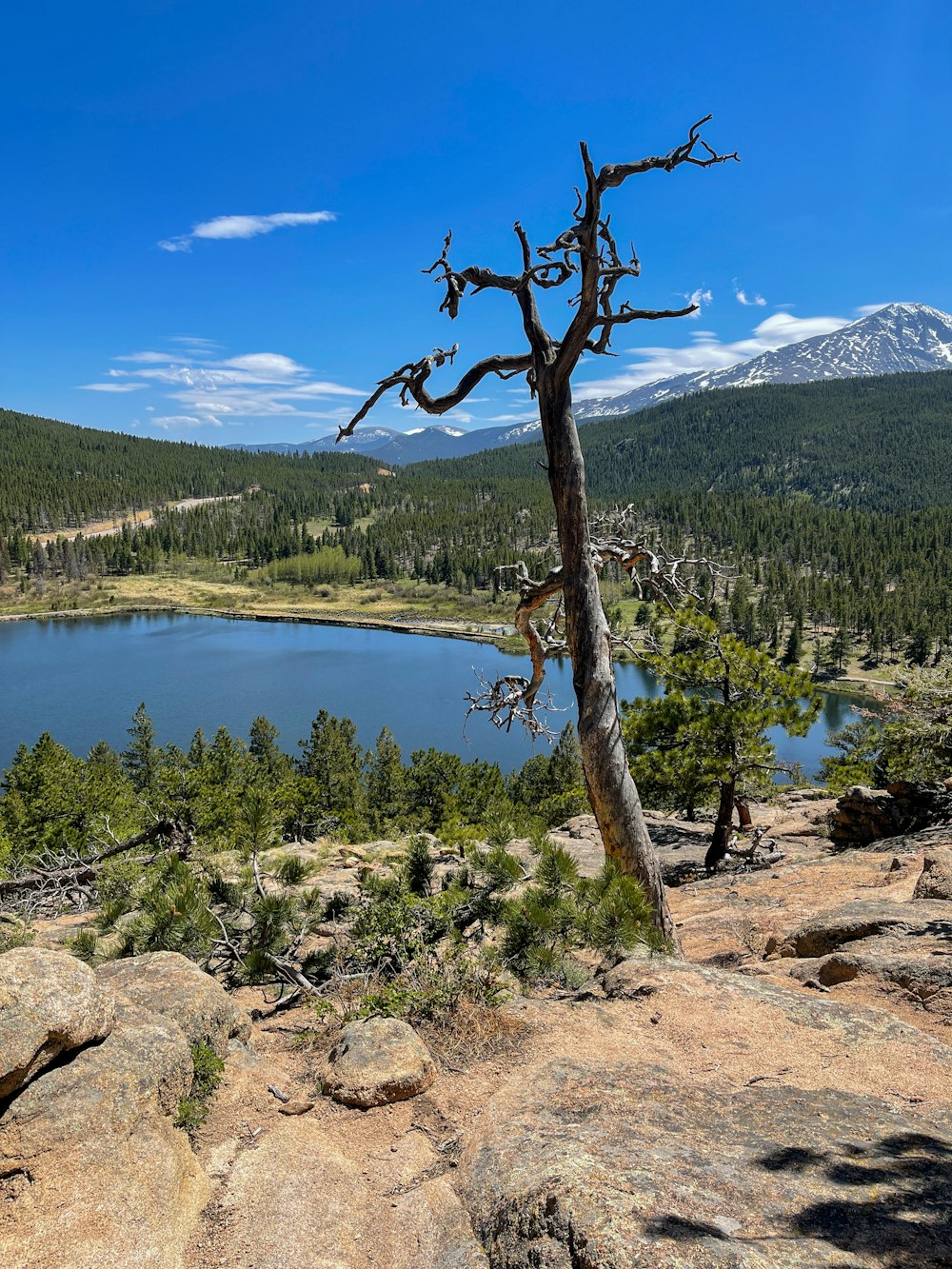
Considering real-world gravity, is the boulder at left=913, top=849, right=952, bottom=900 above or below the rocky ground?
below

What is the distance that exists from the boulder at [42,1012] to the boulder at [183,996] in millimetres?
681

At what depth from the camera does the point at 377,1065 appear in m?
4.73

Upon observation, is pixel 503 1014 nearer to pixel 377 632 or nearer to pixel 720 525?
pixel 377 632

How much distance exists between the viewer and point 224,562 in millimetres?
188000

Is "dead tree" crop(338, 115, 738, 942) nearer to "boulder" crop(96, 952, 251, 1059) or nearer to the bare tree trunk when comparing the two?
the bare tree trunk

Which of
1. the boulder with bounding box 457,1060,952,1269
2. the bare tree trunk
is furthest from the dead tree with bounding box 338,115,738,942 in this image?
the boulder with bounding box 457,1060,952,1269

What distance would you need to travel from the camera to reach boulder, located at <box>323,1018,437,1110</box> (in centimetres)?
458

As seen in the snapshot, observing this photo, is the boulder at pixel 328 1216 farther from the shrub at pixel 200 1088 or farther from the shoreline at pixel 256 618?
the shoreline at pixel 256 618

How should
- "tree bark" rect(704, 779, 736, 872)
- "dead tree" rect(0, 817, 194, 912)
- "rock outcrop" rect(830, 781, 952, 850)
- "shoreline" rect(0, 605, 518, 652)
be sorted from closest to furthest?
"dead tree" rect(0, 817, 194, 912)
"rock outcrop" rect(830, 781, 952, 850)
"tree bark" rect(704, 779, 736, 872)
"shoreline" rect(0, 605, 518, 652)

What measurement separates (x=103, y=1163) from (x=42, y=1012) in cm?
80

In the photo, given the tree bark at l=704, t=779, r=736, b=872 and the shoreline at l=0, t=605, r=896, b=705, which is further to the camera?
the shoreline at l=0, t=605, r=896, b=705

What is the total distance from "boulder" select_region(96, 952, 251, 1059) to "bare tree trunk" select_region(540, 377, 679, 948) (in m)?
3.92

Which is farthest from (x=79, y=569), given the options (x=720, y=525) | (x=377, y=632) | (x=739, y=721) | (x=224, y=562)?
(x=739, y=721)

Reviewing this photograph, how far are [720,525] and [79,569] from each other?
147 meters
